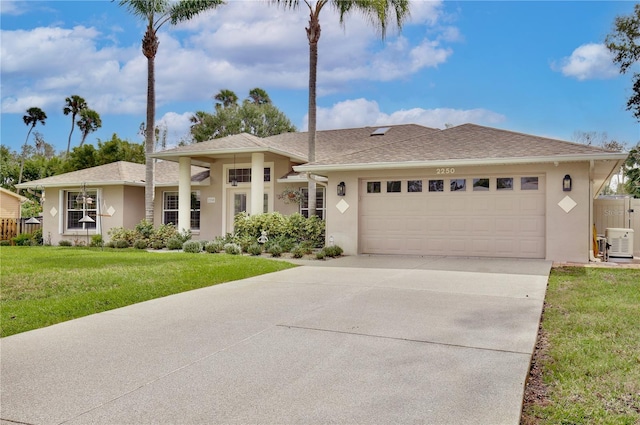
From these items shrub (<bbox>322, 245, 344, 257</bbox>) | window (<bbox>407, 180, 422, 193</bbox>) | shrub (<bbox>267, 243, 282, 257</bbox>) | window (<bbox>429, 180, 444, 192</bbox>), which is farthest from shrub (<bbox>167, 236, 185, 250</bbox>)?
window (<bbox>429, 180, 444, 192</bbox>)

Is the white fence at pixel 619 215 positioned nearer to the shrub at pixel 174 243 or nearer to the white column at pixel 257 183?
the white column at pixel 257 183

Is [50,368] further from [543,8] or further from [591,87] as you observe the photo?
[591,87]

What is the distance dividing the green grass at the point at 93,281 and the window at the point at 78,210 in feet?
Result: 26.3

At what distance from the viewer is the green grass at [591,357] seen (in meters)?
3.30

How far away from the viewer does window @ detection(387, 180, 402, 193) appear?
13836mm

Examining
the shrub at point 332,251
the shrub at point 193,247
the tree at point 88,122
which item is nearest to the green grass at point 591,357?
the shrub at point 332,251

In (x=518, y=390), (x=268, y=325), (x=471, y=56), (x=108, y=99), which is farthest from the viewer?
(x=108, y=99)

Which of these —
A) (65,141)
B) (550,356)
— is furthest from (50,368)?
(65,141)

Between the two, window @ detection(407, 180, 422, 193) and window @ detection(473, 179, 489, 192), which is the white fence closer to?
window @ detection(473, 179, 489, 192)

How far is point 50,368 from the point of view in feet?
13.9

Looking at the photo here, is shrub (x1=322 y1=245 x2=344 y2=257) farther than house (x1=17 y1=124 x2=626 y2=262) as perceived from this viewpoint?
Yes

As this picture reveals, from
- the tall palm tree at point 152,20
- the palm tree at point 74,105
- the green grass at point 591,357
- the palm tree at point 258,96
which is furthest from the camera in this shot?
the palm tree at point 258,96

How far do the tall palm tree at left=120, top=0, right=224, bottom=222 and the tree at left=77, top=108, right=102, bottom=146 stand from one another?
2931 centimetres

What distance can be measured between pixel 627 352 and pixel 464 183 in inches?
349
